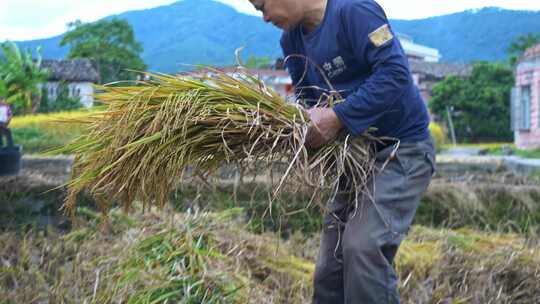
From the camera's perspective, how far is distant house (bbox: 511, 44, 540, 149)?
768 inches

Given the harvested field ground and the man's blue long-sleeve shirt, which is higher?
the man's blue long-sleeve shirt

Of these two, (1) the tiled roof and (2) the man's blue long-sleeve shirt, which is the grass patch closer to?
(2) the man's blue long-sleeve shirt

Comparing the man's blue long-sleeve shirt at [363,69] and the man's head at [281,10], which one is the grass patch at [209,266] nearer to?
the man's blue long-sleeve shirt at [363,69]

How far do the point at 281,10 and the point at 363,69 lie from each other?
34cm

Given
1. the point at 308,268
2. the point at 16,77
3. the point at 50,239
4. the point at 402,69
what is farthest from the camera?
the point at 16,77

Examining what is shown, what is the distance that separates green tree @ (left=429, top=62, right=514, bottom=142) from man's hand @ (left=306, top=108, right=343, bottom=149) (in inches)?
1249

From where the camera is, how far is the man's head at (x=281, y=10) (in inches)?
95.7

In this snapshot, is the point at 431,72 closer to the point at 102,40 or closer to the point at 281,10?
the point at 102,40

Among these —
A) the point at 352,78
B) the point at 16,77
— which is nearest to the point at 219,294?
the point at 352,78

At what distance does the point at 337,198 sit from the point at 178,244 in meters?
1.15

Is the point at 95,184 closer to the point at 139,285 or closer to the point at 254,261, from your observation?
the point at 139,285

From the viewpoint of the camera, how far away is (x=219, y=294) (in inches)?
125

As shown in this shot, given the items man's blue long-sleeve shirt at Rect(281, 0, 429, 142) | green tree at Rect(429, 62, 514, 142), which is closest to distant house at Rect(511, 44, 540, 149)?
green tree at Rect(429, 62, 514, 142)

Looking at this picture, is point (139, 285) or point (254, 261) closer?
point (139, 285)
